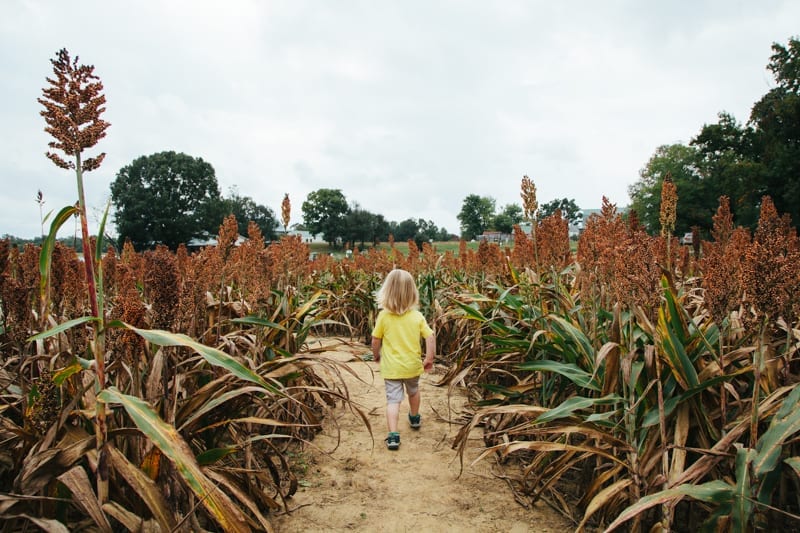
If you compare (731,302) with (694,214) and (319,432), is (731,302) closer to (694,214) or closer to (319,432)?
(319,432)

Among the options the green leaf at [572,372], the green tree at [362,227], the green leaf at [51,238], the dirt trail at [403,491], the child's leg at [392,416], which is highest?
the green tree at [362,227]

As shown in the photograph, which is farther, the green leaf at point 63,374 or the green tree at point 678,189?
the green tree at point 678,189

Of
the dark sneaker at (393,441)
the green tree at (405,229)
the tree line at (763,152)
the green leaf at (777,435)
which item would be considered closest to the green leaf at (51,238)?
the green leaf at (777,435)

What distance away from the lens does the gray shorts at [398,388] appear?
13.5 ft

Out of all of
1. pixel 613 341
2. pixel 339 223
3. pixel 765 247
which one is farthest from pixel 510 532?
pixel 339 223

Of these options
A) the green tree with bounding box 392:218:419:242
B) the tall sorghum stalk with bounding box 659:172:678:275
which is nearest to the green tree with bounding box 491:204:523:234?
the green tree with bounding box 392:218:419:242

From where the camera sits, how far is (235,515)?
1633 mm

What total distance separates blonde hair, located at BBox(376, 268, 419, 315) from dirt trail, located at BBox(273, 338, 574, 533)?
75 cm

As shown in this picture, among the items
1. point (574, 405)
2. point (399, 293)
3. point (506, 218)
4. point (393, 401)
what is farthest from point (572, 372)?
point (506, 218)

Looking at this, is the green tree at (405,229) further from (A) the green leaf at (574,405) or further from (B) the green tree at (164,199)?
(A) the green leaf at (574,405)

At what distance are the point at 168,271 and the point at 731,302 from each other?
2.48 metres

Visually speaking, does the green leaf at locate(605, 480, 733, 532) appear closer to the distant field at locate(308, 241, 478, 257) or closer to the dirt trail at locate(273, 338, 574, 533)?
the dirt trail at locate(273, 338, 574, 533)

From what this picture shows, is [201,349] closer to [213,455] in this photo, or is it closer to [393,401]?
[213,455]

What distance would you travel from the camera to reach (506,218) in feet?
383
